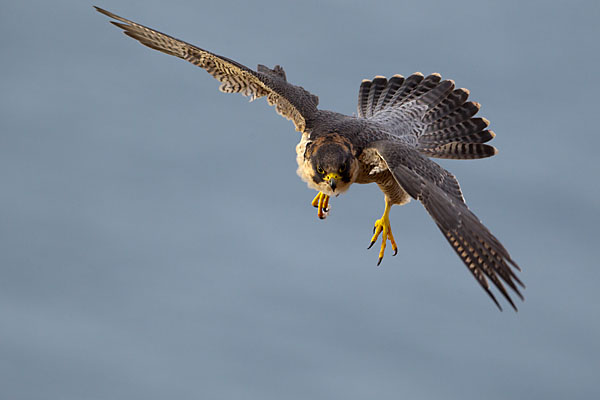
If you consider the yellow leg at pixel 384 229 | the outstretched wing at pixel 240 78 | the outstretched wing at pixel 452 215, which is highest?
the outstretched wing at pixel 240 78

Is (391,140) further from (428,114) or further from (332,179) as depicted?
(428,114)

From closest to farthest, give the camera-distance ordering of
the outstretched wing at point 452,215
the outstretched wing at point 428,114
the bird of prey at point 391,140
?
the outstretched wing at point 452,215, the bird of prey at point 391,140, the outstretched wing at point 428,114

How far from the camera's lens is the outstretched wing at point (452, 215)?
29.5ft

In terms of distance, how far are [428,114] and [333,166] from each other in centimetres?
288

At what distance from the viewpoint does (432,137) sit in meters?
12.5

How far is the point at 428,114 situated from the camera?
12812 mm

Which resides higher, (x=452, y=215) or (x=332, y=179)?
(x=332, y=179)

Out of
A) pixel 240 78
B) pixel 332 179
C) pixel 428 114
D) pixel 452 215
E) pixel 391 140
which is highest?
pixel 428 114

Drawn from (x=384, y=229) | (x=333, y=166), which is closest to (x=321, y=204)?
(x=384, y=229)

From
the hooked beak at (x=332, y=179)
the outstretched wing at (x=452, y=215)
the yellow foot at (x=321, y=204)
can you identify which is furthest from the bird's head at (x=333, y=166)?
the yellow foot at (x=321, y=204)

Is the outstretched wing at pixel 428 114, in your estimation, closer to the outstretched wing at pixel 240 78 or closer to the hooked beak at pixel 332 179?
the outstretched wing at pixel 240 78

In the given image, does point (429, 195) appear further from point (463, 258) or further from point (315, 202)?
point (315, 202)

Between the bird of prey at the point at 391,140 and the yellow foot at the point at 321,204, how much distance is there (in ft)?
0.04

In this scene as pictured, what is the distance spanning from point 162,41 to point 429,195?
430cm
